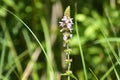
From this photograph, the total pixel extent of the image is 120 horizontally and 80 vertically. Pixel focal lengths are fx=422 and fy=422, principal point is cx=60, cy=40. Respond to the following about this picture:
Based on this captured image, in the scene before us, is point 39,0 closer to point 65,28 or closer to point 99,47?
point 99,47

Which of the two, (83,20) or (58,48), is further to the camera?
(58,48)

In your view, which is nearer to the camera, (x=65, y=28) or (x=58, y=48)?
(x=65, y=28)

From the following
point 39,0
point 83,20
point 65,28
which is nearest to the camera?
point 65,28

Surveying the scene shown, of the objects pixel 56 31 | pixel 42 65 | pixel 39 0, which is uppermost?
pixel 39 0

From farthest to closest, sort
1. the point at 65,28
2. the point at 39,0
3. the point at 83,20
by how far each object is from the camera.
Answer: the point at 39,0
the point at 83,20
the point at 65,28

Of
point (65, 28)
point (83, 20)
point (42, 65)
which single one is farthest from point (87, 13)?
point (65, 28)

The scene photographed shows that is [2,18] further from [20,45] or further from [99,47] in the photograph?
[99,47]

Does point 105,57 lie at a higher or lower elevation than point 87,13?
lower

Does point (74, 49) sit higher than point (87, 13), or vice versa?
point (87, 13)

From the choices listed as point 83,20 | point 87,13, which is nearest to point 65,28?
point 83,20
